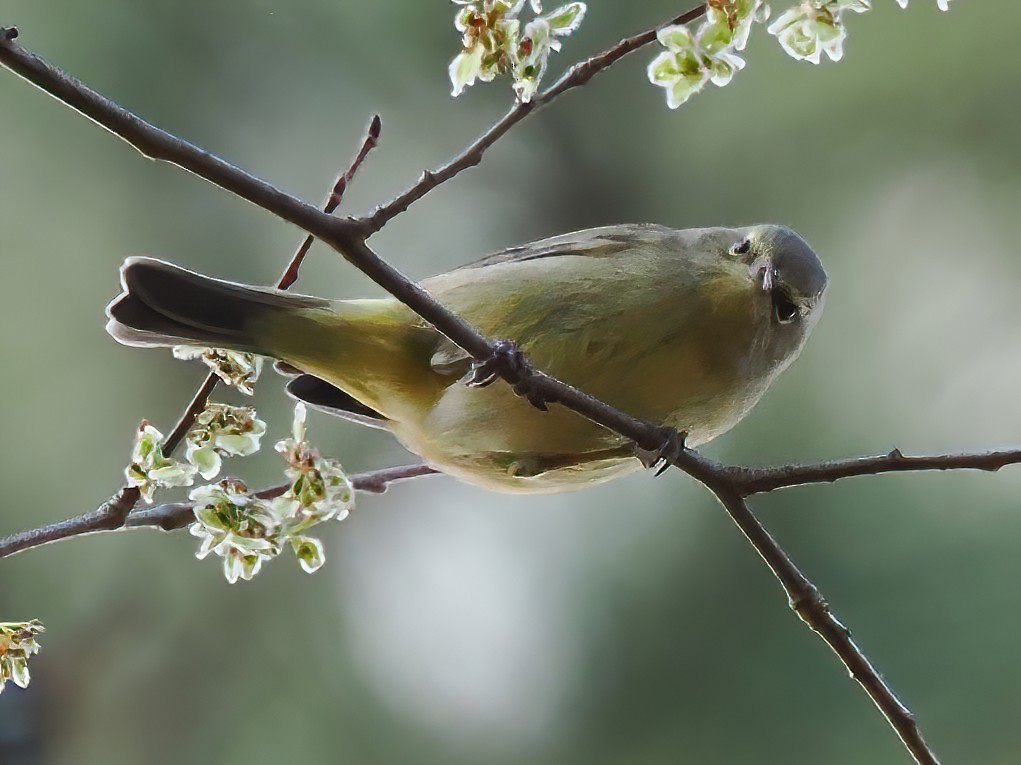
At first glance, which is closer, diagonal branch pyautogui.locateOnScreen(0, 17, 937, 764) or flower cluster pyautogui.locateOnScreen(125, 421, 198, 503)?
diagonal branch pyautogui.locateOnScreen(0, 17, 937, 764)

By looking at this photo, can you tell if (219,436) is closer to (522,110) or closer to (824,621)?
(522,110)

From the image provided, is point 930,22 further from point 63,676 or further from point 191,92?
point 63,676

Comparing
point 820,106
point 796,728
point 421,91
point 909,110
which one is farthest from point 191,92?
point 796,728

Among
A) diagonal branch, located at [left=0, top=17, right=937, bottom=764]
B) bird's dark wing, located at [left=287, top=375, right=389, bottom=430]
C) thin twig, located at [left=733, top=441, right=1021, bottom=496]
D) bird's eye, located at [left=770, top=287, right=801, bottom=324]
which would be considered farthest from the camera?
bird's dark wing, located at [left=287, top=375, right=389, bottom=430]

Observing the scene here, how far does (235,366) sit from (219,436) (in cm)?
17

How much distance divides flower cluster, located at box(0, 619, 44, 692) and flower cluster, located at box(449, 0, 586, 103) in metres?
0.65

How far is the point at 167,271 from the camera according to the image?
1.39 m

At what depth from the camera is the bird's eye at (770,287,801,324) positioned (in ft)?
4.97

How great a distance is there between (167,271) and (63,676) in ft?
4.77

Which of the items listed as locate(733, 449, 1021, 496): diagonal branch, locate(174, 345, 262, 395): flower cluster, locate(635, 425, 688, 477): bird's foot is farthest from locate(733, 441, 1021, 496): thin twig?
locate(174, 345, 262, 395): flower cluster

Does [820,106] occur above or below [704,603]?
above

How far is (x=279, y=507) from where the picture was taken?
1.02m

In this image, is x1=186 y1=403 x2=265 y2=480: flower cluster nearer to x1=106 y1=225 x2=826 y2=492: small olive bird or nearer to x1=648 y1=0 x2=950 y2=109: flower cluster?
x1=106 y1=225 x2=826 y2=492: small olive bird

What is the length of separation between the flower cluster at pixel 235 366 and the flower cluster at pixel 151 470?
16cm
